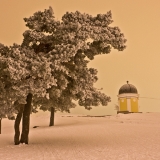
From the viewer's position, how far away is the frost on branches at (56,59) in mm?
17344

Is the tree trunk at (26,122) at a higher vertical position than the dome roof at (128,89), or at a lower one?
lower

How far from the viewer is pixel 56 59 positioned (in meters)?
18.1

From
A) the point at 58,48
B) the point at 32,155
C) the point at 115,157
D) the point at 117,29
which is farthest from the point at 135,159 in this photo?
the point at 117,29

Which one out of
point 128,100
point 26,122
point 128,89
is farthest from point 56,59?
point 128,89

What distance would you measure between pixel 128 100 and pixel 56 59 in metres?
40.9

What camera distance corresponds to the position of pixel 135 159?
47.4ft

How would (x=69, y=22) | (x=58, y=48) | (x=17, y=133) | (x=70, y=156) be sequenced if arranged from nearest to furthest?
(x=70, y=156), (x=58, y=48), (x=69, y=22), (x=17, y=133)

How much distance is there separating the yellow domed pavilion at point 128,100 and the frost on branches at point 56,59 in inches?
1414

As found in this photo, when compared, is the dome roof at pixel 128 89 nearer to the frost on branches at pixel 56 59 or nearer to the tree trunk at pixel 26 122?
the frost on branches at pixel 56 59

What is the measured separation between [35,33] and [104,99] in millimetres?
6949

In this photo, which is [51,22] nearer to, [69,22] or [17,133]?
[69,22]

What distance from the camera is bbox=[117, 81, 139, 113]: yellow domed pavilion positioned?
56625 mm

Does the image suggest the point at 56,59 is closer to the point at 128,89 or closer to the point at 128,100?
the point at 128,100

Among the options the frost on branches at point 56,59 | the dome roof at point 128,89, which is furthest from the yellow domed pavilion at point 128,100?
the frost on branches at point 56,59
